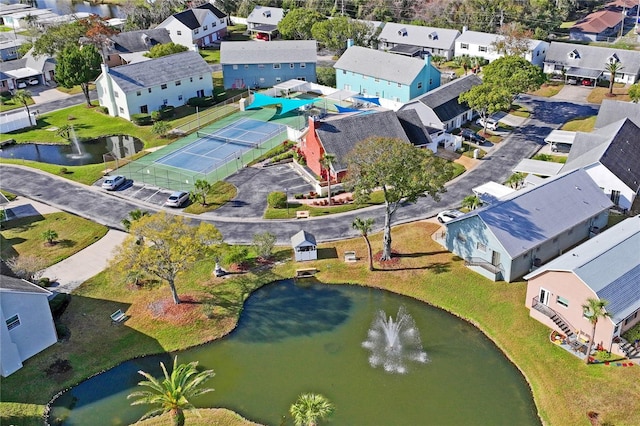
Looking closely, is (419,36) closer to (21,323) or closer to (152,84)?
(152,84)

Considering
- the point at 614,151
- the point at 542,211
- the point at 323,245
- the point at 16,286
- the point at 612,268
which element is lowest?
the point at 323,245

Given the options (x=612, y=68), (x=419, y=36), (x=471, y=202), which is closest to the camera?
(x=471, y=202)

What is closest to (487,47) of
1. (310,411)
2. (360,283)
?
(360,283)

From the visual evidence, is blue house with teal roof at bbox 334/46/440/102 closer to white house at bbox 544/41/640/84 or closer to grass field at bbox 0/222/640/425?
white house at bbox 544/41/640/84

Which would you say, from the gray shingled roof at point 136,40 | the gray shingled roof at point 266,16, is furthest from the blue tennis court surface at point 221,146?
the gray shingled roof at point 266,16

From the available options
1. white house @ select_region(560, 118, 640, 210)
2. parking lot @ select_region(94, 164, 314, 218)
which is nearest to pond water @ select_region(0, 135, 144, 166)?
parking lot @ select_region(94, 164, 314, 218)

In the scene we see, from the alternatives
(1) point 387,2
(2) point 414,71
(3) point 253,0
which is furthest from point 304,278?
(3) point 253,0

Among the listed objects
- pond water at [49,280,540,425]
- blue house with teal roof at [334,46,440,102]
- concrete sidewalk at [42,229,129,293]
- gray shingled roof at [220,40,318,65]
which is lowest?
pond water at [49,280,540,425]
